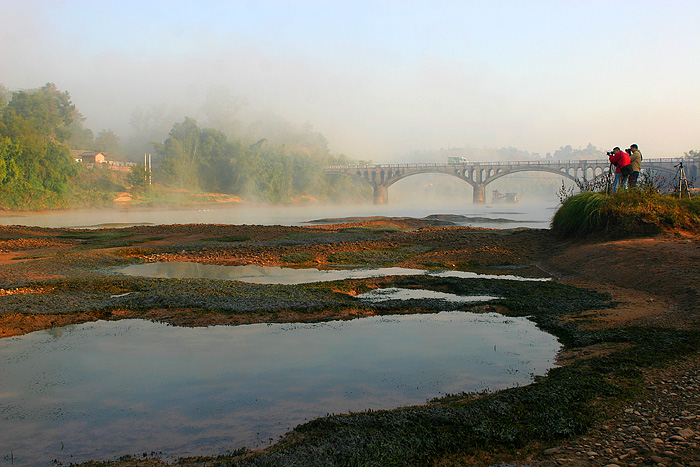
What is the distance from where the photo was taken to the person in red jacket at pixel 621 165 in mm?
18750

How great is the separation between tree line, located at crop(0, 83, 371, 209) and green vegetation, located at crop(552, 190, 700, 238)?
55.8 metres

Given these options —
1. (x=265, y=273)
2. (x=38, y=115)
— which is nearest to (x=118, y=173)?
(x=38, y=115)

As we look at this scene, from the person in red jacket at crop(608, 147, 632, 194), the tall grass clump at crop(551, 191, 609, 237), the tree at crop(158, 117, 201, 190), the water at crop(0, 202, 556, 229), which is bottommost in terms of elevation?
the water at crop(0, 202, 556, 229)

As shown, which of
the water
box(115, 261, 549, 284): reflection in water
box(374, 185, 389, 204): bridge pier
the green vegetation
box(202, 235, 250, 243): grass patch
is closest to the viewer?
box(115, 261, 549, 284): reflection in water

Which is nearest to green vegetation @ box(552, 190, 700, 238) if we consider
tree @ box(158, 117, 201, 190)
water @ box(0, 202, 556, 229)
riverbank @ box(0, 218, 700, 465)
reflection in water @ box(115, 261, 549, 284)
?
riverbank @ box(0, 218, 700, 465)

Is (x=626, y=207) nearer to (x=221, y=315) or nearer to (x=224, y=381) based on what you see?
(x=221, y=315)

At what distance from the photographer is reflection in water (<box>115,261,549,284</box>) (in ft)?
44.8

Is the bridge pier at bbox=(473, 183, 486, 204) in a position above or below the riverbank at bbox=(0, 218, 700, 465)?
above

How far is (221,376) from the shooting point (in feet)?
20.3

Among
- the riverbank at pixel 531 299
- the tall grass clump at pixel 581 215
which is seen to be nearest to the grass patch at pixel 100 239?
the riverbank at pixel 531 299

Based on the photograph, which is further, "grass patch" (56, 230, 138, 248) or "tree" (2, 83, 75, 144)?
"tree" (2, 83, 75, 144)

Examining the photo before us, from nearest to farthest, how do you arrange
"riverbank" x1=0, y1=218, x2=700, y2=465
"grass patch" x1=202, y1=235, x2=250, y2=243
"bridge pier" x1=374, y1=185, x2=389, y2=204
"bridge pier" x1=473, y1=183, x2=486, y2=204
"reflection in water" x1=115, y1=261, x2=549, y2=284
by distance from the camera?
"riverbank" x1=0, y1=218, x2=700, y2=465 → "reflection in water" x1=115, y1=261, x2=549, y2=284 → "grass patch" x1=202, y1=235, x2=250, y2=243 → "bridge pier" x1=374, y1=185, x2=389, y2=204 → "bridge pier" x1=473, y1=183, x2=486, y2=204

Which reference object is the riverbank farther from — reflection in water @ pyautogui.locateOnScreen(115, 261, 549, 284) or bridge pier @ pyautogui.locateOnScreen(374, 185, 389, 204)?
bridge pier @ pyautogui.locateOnScreen(374, 185, 389, 204)

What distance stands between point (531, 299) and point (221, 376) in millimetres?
6104
